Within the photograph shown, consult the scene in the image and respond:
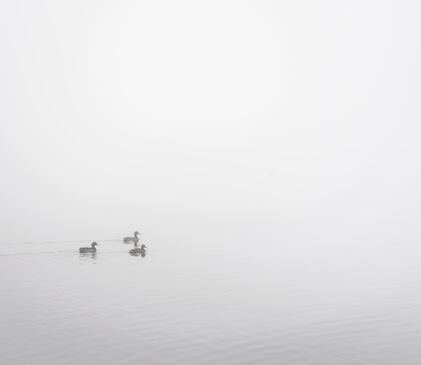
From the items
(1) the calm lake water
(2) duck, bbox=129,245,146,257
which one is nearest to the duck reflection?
(1) the calm lake water

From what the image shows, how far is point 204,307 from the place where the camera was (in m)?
59.9

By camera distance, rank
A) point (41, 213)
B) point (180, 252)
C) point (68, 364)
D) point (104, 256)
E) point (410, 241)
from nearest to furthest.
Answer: point (68, 364), point (104, 256), point (180, 252), point (410, 241), point (41, 213)

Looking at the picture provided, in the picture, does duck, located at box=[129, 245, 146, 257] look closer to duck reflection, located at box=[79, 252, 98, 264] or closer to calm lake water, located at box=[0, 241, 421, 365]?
calm lake water, located at box=[0, 241, 421, 365]

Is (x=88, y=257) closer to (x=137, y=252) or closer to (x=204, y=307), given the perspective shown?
(x=137, y=252)

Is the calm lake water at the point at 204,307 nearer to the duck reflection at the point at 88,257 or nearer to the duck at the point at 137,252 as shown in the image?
the duck reflection at the point at 88,257

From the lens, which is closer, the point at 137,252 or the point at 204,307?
the point at 204,307

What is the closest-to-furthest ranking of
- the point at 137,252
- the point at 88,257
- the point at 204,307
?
the point at 204,307
the point at 88,257
the point at 137,252

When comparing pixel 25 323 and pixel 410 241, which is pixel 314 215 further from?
pixel 25 323

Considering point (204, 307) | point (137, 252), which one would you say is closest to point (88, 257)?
point (137, 252)

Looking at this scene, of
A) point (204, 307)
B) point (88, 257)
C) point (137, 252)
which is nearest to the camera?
point (204, 307)

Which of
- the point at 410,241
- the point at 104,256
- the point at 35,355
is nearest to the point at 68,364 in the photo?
the point at 35,355

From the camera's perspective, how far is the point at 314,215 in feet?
494

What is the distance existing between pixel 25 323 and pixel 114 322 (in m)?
8.19

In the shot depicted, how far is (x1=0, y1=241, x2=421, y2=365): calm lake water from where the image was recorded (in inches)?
1826
